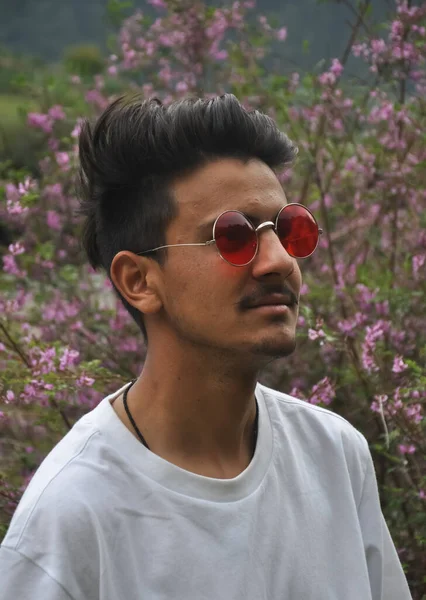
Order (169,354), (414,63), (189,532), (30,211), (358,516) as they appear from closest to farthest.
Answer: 1. (189,532)
2. (169,354)
3. (358,516)
4. (414,63)
5. (30,211)

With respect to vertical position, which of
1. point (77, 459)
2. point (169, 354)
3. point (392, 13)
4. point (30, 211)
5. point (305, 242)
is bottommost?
point (30, 211)

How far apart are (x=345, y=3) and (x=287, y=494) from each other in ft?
9.16

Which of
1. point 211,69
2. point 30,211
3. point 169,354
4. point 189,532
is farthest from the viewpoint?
point 211,69

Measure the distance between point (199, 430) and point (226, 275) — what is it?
1.04 ft

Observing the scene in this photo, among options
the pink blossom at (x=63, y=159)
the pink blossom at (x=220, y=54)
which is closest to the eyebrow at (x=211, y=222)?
the pink blossom at (x=63, y=159)

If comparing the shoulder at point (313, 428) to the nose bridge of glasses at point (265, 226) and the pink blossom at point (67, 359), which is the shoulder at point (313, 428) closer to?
the nose bridge of glasses at point (265, 226)

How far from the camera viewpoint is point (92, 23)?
7172mm

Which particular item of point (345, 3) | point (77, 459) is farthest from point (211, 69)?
point (77, 459)

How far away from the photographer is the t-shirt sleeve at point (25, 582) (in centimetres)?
146

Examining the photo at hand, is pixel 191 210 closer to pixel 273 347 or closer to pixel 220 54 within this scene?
pixel 273 347

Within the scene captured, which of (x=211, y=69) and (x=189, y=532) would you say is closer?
(x=189, y=532)

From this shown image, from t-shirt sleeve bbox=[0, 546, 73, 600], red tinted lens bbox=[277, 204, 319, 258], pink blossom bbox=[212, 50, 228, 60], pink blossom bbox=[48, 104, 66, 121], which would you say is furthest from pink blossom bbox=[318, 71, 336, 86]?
t-shirt sleeve bbox=[0, 546, 73, 600]

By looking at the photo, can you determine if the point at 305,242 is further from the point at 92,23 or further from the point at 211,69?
the point at 92,23

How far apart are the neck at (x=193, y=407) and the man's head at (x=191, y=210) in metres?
0.05
